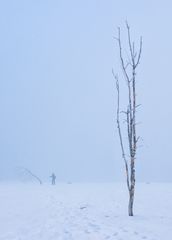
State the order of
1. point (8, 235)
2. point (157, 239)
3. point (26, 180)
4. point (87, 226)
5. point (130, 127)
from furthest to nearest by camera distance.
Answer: point (26, 180), point (130, 127), point (87, 226), point (8, 235), point (157, 239)

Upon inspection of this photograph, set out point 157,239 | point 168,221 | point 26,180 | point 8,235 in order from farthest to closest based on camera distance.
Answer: point 26,180 < point 168,221 < point 8,235 < point 157,239

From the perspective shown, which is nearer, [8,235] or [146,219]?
[8,235]

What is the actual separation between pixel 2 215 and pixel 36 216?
1.68 metres

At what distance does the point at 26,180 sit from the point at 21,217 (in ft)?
193

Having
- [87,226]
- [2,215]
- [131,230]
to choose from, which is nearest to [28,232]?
[87,226]

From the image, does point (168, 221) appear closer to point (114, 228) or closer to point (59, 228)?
point (114, 228)

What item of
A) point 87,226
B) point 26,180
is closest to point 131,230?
point 87,226

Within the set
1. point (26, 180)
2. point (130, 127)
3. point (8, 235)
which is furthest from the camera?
point (26, 180)

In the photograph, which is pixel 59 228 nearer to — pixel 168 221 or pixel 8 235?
pixel 8 235

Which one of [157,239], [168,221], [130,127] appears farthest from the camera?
[130,127]

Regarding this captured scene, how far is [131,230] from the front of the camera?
13492mm

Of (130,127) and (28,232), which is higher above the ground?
(130,127)

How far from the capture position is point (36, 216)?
18562 millimetres

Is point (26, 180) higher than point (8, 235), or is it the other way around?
point (26, 180)
